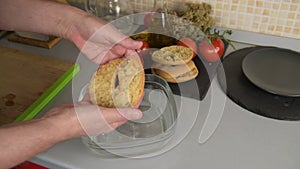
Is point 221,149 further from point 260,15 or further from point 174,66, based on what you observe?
point 260,15

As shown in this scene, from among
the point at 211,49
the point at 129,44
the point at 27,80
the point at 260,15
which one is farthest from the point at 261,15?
the point at 27,80

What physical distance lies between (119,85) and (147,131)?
118mm

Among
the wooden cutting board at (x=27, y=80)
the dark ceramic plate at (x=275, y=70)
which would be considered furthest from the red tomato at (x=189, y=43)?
the wooden cutting board at (x=27, y=80)

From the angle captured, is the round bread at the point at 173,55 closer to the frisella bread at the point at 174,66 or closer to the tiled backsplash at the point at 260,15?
the frisella bread at the point at 174,66

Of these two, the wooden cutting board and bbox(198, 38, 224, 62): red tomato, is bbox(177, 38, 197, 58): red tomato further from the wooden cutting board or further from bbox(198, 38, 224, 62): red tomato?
the wooden cutting board

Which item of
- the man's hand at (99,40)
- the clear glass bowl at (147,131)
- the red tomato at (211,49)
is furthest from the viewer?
the red tomato at (211,49)

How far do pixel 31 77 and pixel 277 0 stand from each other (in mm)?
718

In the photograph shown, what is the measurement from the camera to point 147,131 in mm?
760

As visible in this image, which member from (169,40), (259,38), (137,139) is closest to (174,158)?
(137,139)

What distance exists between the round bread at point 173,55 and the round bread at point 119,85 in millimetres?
109

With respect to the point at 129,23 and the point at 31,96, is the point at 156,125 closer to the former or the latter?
the point at 31,96

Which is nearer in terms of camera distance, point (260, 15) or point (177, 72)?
point (177, 72)

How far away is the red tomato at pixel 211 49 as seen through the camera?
95cm

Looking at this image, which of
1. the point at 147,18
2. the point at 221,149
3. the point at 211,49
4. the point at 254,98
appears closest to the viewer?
the point at 221,149
